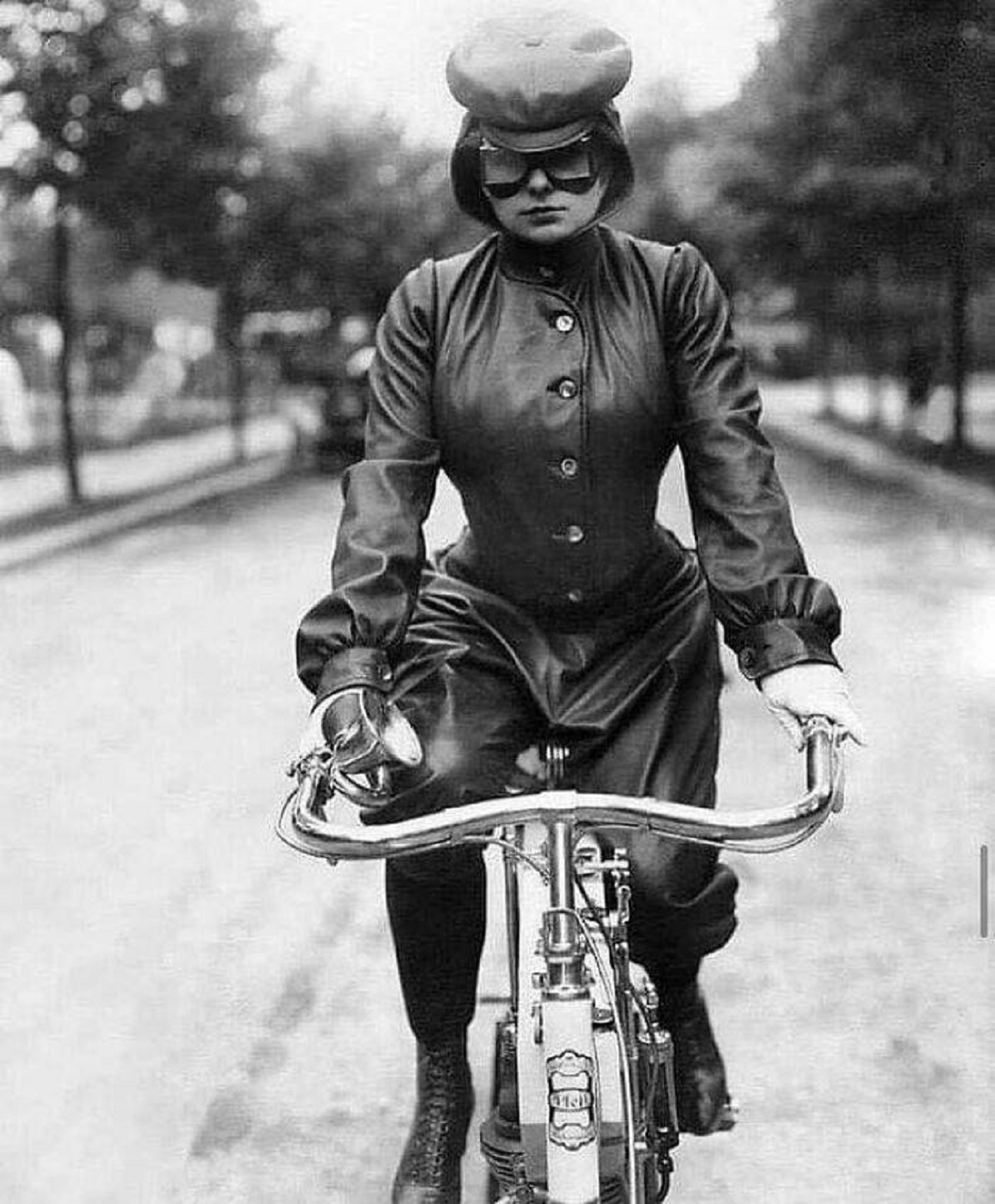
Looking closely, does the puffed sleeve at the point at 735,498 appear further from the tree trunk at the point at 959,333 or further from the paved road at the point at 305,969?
the tree trunk at the point at 959,333

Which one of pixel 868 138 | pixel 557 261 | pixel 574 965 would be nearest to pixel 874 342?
pixel 868 138

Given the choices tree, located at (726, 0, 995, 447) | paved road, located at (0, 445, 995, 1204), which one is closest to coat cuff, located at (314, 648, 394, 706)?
paved road, located at (0, 445, 995, 1204)

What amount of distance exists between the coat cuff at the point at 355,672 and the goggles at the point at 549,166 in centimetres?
79

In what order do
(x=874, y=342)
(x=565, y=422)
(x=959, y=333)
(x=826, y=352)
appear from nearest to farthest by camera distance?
(x=565, y=422) < (x=959, y=333) < (x=874, y=342) < (x=826, y=352)

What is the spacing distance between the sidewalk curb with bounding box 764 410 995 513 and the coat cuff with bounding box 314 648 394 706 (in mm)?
14690

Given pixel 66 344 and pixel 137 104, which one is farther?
pixel 66 344

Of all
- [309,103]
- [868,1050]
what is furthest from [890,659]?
[309,103]

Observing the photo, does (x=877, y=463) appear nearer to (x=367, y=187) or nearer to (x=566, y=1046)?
(x=367, y=187)

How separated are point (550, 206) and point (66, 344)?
17430 millimetres

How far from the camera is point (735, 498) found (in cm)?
310

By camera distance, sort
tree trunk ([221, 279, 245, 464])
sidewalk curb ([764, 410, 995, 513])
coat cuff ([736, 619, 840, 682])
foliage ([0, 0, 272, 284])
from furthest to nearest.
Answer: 1. tree trunk ([221, 279, 245, 464])
2. sidewalk curb ([764, 410, 995, 513])
3. foliage ([0, 0, 272, 284])
4. coat cuff ([736, 619, 840, 682])

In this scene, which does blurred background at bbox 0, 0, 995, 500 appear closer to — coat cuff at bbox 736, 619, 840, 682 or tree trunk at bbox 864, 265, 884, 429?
tree trunk at bbox 864, 265, 884, 429

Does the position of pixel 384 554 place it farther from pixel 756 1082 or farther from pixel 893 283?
pixel 893 283

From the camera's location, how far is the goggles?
9.98 feet
